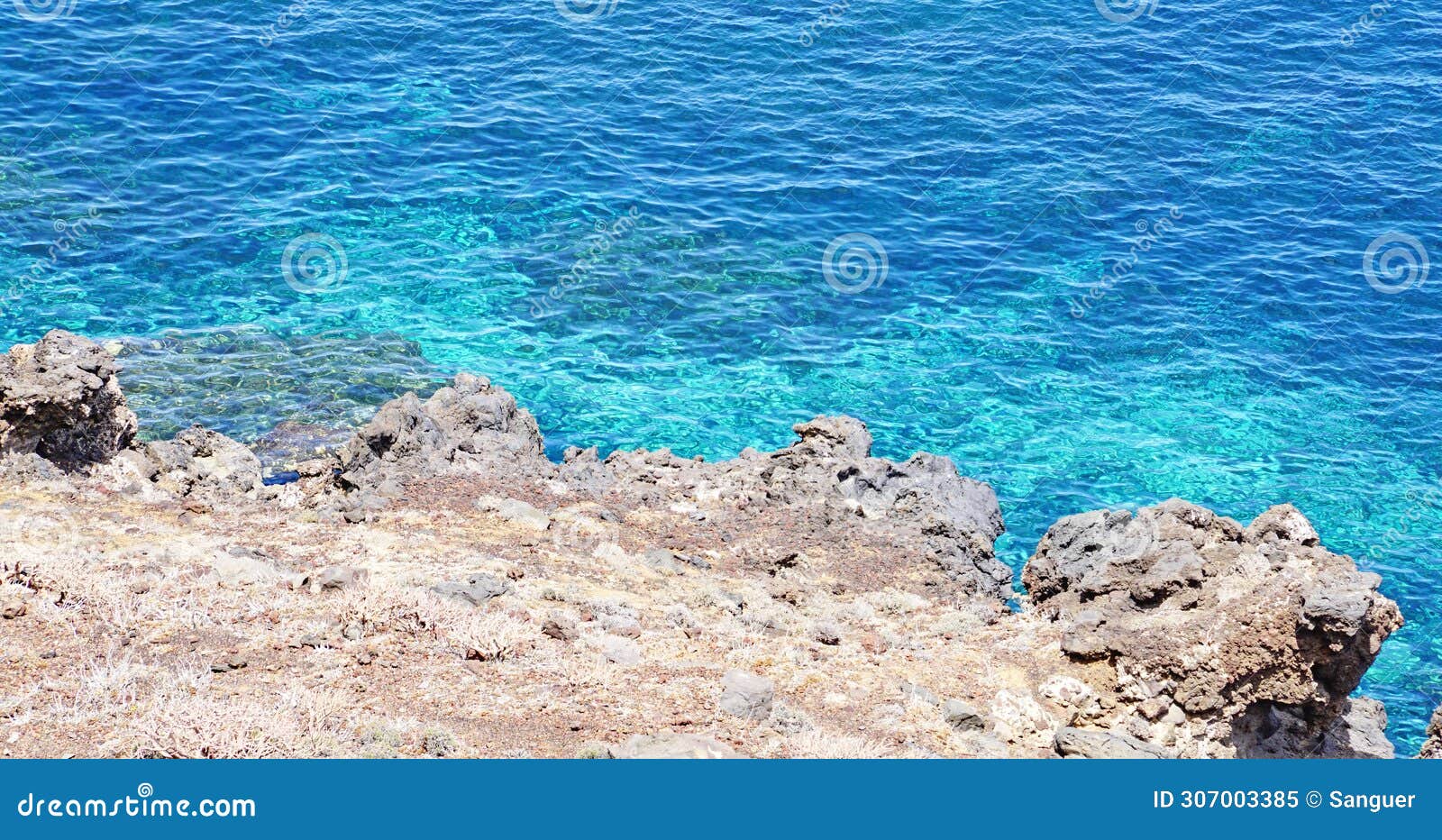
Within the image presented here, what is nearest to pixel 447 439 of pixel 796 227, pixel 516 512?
pixel 516 512

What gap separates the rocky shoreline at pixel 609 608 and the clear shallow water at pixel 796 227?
5124mm

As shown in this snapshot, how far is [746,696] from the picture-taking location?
15477 mm

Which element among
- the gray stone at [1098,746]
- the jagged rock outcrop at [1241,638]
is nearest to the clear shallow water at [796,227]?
the jagged rock outcrop at [1241,638]

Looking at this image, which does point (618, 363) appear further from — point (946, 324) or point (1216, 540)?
point (1216, 540)

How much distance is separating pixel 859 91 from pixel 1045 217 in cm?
805

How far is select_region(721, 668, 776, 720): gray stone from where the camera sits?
1529 cm

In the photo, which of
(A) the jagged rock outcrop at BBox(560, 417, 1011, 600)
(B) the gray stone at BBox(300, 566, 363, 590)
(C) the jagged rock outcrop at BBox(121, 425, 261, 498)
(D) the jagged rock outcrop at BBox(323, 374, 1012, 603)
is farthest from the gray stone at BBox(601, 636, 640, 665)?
(C) the jagged rock outcrop at BBox(121, 425, 261, 498)

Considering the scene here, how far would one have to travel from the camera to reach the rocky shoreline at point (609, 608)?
14656 millimetres

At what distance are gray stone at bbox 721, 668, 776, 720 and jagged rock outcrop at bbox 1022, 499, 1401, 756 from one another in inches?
177

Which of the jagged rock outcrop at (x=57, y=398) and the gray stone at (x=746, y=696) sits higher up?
the jagged rock outcrop at (x=57, y=398)

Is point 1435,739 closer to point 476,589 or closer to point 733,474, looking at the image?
point 733,474

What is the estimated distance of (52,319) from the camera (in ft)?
101

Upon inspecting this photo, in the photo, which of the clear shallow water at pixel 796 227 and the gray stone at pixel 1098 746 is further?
the clear shallow water at pixel 796 227

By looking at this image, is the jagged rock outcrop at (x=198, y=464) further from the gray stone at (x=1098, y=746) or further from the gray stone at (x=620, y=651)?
the gray stone at (x=1098, y=746)
